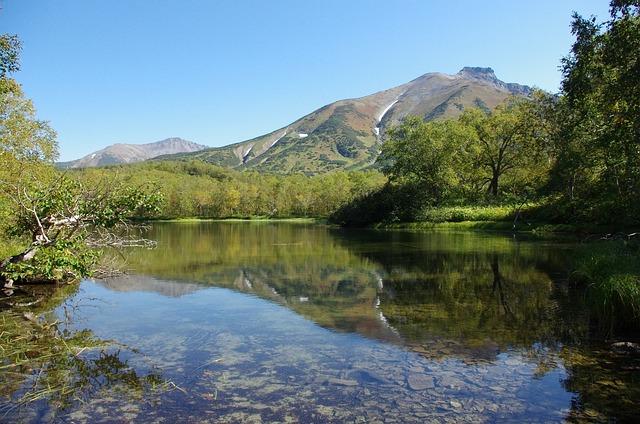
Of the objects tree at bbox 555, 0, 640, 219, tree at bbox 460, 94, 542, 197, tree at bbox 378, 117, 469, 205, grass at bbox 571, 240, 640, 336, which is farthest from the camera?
tree at bbox 378, 117, 469, 205

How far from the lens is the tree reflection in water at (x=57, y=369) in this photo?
26.3 feet

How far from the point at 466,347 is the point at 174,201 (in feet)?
495

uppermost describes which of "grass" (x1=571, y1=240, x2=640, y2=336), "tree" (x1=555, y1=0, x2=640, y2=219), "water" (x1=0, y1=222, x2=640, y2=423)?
"tree" (x1=555, y1=0, x2=640, y2=219)

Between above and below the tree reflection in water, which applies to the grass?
above

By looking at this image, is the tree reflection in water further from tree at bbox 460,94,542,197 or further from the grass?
tree at bbox 460,94,542,197

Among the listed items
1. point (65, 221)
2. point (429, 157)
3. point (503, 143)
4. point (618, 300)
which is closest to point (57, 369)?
point (65, 221)

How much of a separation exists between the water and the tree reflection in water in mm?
64

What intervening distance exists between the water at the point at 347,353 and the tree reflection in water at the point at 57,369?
64 mm

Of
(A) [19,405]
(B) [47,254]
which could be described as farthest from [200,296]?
(A) [19,405]

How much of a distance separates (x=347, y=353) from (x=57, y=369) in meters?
6.54

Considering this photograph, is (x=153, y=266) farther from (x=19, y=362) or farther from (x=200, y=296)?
(x=19, y=362)

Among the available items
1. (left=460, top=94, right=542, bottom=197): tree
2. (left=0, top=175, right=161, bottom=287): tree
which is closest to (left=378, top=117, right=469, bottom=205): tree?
(left=460, top=94, right=542, bottom=197): tree

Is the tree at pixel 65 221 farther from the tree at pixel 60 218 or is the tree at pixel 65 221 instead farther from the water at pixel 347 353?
the water at pixel 347 353

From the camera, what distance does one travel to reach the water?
763cm
